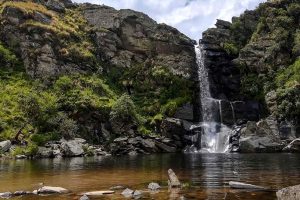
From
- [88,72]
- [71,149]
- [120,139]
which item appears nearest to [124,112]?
[120,139]

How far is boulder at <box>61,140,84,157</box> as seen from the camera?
76.8 m

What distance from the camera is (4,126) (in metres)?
85.8

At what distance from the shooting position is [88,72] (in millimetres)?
119500

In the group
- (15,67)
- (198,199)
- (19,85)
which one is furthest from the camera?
(15,67)

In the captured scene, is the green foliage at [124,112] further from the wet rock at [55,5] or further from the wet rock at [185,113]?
the wet rock at [55,5]

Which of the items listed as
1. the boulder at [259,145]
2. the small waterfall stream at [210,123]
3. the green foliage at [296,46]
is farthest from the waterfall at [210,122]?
the green foliage at [296,46]

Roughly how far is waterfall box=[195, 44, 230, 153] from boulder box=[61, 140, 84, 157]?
28536 millimetres

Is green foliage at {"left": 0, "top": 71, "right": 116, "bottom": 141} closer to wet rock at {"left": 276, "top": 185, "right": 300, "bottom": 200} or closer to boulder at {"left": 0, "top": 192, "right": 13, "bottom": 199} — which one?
boulder at {"left": 0, "top": 192, "right": 13, "bottom": 199}

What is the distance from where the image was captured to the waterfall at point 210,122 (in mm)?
91700

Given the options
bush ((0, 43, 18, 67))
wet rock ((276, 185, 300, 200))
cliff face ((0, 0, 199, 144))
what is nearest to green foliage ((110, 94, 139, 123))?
cliff face ((0, 0, 199, 144))

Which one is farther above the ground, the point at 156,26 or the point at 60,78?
the point at 156,26

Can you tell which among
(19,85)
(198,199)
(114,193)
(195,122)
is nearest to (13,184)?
(114,193)

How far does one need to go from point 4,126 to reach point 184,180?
6418 cm

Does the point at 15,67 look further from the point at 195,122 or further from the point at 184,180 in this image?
the point at 184,180
